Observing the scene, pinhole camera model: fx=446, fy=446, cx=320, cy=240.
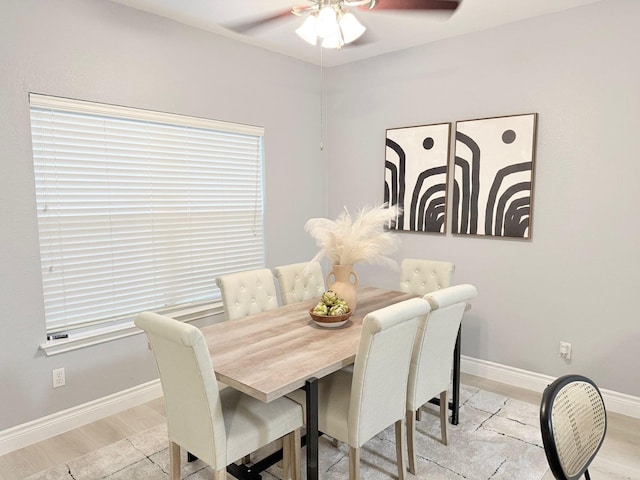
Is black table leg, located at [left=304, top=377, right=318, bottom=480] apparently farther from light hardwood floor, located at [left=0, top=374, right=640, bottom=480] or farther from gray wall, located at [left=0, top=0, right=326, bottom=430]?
gray wall, located at [left=0, top=0, right=326, bottom=430]

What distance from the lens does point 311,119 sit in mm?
4406

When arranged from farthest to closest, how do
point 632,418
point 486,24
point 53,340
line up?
point 486,24
point 632,418
point 53,340

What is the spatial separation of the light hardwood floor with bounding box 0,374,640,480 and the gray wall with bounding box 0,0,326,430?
188 mm

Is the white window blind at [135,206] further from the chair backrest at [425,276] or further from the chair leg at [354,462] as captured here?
the chair leg at [354,462]

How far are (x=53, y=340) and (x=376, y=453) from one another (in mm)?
2079

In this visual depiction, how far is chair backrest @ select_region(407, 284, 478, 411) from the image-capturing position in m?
2.25

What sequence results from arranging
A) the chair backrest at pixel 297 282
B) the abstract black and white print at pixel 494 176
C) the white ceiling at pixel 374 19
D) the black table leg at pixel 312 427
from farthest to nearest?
the abstract black and white print at pixel 494 176 < the chair backrest at pixel 297 282 < the white ceiling at pixel 374 19 < the black table leg at pixel 312 427

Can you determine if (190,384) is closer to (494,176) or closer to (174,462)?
(174,462)

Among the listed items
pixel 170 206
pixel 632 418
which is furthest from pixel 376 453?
pixel 170 206

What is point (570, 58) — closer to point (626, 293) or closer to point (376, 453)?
point (626, 293)

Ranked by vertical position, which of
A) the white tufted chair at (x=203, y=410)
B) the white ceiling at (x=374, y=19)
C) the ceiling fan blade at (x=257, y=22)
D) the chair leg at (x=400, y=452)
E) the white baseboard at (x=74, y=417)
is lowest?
the white baseboard at (x=74, y=417)

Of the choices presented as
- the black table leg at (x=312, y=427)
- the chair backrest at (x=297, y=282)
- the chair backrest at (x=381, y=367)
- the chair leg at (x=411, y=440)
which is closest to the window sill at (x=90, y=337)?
the chair backrest at (x=297, y=282)

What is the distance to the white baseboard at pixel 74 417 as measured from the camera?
2.62 m

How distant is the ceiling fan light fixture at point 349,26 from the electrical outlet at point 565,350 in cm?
259
